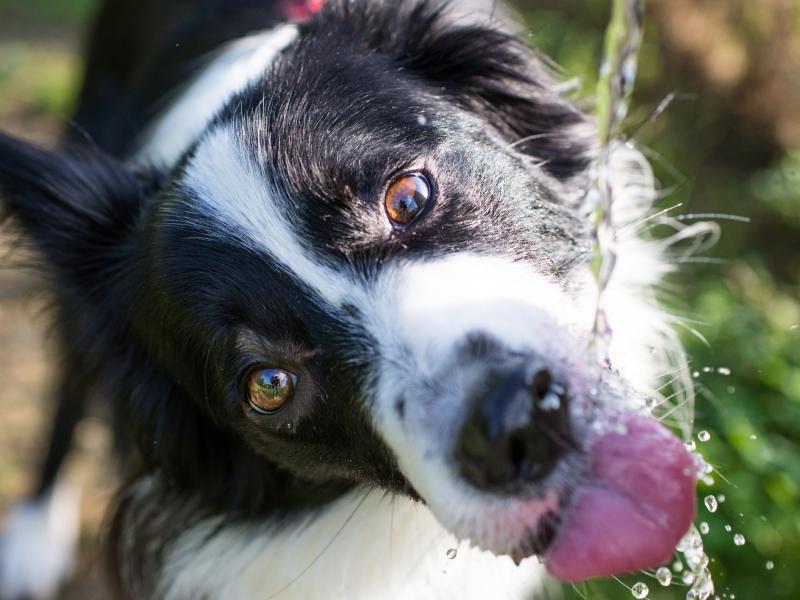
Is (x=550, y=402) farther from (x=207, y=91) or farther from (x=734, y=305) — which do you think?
(x=734, y=305)

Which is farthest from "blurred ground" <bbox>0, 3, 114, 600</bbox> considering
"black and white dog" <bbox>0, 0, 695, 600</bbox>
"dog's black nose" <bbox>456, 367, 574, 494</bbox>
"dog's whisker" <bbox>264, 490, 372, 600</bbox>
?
"dog's black nose" <bbox>456, 367, 574, 494</bbox>

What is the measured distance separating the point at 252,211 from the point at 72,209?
2.52 ft

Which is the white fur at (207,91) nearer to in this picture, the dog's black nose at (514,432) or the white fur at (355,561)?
the white fur at (355,561)

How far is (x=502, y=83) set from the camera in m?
2.71

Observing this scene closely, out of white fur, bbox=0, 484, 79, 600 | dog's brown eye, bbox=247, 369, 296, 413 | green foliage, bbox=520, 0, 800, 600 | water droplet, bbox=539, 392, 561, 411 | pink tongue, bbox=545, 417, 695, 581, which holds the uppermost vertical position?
dog's brown eye, bbox=247, 369, 296, 413

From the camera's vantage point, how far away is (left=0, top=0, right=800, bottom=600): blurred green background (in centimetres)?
301

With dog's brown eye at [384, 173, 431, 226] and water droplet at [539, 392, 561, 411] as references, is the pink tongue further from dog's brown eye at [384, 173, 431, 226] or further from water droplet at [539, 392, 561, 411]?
dog's brown eye at [384, 173, 431, 226]

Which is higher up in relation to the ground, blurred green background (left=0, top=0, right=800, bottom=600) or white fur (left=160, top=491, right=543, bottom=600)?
white fur (left=160, top=491, right=543, bottom=600)

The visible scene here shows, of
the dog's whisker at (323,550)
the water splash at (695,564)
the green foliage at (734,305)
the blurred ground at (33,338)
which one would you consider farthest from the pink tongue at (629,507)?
the blurred ground at (33,338)

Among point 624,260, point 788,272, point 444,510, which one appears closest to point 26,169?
point 444,510

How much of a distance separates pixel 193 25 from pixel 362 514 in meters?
2.17

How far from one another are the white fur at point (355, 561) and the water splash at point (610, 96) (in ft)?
2.59

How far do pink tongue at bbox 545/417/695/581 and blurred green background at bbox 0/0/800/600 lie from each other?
2.42 ft

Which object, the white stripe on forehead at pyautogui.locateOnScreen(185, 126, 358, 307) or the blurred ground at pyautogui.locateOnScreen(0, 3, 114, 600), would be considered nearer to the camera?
the white stripe on forehead at pyautogui.locateOnScreen(185, 126, 358, 307)
